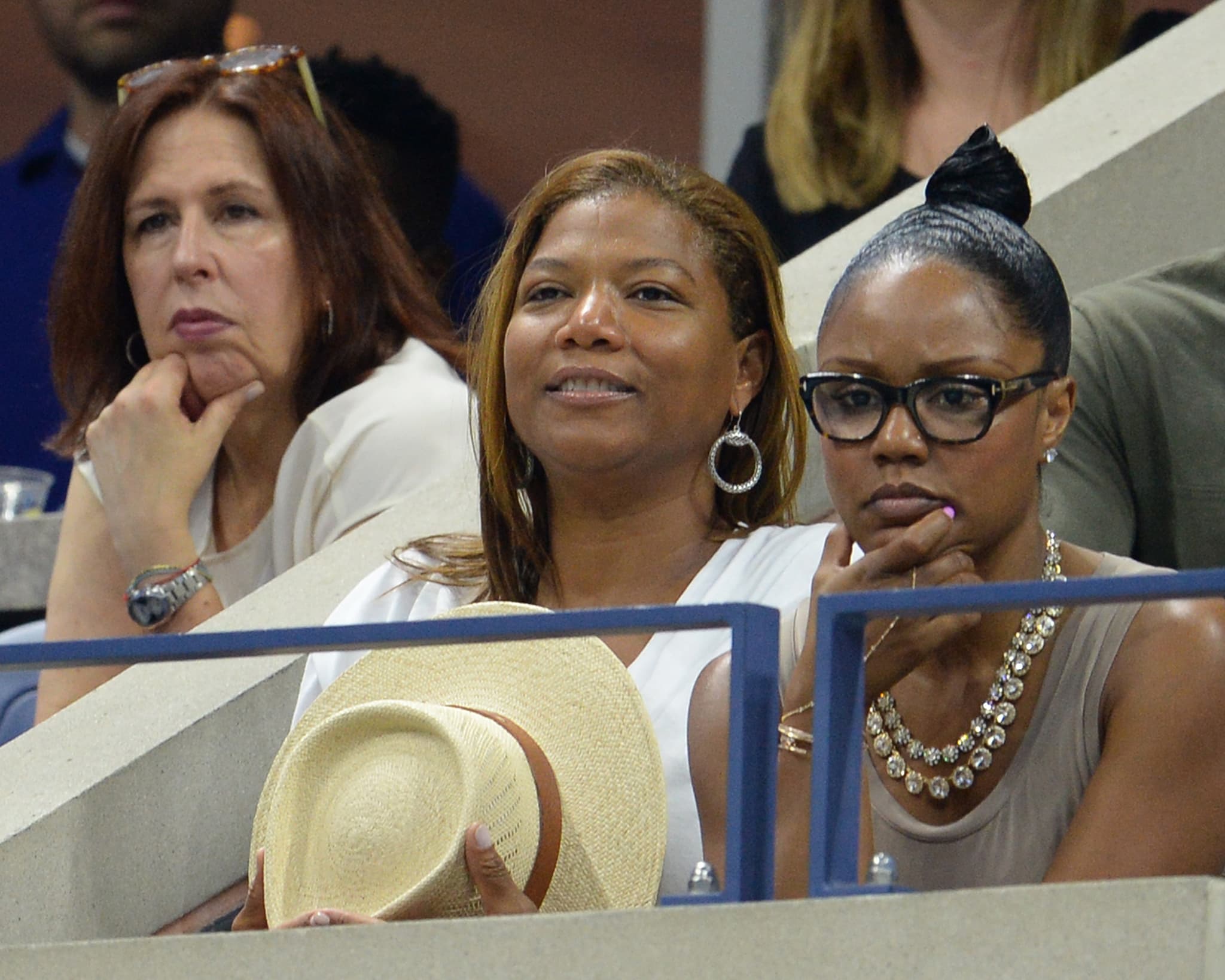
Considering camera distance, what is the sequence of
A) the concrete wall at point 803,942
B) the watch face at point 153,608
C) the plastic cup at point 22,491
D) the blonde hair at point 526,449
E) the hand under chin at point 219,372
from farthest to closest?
the plastic cup at point 22,491 < the hand under chin at point 219,372 < the watch face at point 153,608 < the blonde hair at point 526,449 < the concrete wall at point 803,942

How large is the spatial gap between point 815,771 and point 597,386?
1017mm

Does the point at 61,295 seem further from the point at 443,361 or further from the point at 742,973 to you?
the point at 742,973

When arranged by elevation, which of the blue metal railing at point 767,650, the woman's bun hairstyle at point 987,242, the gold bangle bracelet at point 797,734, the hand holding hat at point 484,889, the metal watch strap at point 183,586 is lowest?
the metal watch strap at point 183,586

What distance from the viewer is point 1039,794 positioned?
7.43ft

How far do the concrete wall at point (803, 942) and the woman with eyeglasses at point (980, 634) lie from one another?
0.36 m

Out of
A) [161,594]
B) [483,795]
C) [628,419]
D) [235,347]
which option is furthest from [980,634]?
[235,347]

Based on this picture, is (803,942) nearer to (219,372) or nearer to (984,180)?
(984,180)

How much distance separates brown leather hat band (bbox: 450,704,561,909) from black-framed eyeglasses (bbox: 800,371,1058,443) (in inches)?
17.2

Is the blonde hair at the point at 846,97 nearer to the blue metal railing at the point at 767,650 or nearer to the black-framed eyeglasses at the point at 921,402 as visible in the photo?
the black-framed eyeglasses at the point at 921,402

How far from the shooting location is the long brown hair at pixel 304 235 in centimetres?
382

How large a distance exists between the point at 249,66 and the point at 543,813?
1898 millimetres

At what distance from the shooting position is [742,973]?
1.86 metres

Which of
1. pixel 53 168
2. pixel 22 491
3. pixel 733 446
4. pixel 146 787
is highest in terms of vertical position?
pixel 733 446

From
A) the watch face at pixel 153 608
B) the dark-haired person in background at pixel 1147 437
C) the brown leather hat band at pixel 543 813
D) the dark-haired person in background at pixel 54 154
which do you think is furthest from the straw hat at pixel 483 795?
the dark-haired person in background at pixel 54 154
